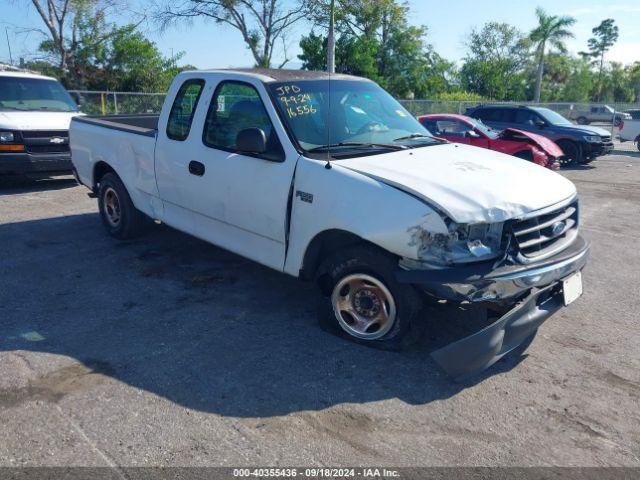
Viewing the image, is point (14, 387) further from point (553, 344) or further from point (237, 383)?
point (553, 344)

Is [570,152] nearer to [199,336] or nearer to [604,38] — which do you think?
[199,336]

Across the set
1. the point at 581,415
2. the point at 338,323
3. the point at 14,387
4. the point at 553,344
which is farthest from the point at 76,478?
the point at 553,344

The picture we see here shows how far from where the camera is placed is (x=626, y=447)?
3.21 m

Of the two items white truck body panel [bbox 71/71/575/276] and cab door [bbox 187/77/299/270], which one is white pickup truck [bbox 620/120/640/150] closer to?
white truck body panel [bbox 71/71/575/276]

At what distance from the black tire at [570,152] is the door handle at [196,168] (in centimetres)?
1367

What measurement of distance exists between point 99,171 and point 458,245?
5.03 m

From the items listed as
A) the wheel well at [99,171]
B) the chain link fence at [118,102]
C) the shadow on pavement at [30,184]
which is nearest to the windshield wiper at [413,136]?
the wheel well at [99,171]

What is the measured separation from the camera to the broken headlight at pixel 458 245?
12.0 ft

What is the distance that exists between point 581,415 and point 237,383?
2166 millimetres

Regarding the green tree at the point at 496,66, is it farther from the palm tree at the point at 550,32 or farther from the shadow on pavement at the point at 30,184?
the shadow on pavement at the point at 30,184

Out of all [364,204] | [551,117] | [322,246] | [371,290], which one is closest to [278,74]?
[322,246]

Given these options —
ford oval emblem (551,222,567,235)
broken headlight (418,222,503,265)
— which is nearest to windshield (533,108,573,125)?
ford oval emblem (551,222,567,235)

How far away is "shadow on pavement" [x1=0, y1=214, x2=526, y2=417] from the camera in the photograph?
146 inches

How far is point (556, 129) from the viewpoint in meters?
16.5
